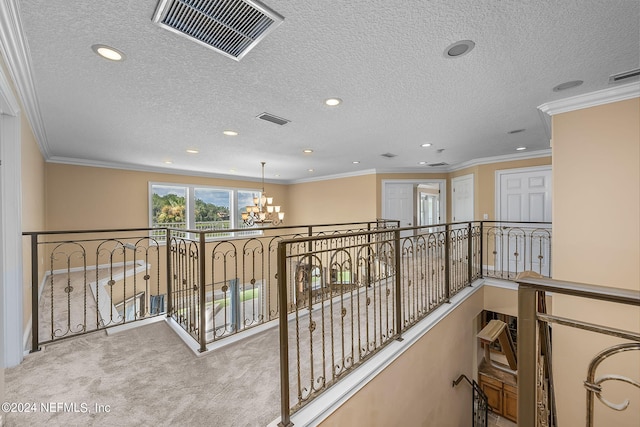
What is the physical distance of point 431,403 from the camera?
3088mm

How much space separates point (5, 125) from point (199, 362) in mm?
2665

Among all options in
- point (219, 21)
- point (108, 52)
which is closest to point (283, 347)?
point (219, 21)

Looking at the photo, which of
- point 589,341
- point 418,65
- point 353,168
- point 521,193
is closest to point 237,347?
point 418,65

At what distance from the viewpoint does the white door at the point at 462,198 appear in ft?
21.0

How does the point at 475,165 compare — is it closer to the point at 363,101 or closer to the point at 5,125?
the point at 363,101

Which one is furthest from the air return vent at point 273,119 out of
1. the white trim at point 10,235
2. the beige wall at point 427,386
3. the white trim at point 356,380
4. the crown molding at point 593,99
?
the crown molding at point 593,99

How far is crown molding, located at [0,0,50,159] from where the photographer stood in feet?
5.09

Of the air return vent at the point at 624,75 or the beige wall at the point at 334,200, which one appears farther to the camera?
the beige wall at the point at 334,200

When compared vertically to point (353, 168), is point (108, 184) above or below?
below

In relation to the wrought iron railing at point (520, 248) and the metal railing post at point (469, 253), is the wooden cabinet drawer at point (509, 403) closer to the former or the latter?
the wrought iron railing at point (520, 248)

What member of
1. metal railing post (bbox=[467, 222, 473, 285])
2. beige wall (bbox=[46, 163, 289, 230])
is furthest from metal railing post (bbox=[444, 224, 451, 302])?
beige wall (bbox=[46, 163, 289, 230])

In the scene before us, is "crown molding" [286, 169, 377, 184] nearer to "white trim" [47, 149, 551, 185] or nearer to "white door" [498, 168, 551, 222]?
"white trim" [47, 149, 551, 185]

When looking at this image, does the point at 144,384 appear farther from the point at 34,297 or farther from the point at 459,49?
the point at 459,49

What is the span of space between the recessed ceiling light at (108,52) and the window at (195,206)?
459 centimetres
